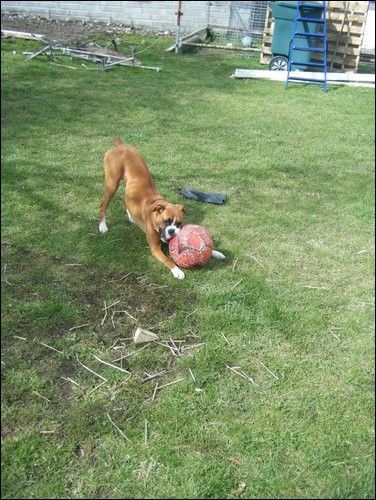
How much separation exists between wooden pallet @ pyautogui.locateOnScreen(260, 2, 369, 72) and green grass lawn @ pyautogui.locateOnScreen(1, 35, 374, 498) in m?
5.43

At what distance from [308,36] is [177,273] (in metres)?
8.52

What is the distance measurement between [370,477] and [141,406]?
1250 mm

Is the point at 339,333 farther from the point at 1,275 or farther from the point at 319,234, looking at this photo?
the point at 1,275

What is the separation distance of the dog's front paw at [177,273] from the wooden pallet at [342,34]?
9238 millimetres

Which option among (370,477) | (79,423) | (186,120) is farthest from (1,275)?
(186,120)

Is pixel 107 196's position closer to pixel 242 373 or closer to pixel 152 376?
pixel 152 376

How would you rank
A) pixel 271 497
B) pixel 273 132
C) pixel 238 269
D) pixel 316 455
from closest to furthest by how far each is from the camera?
1. pixel 271 497
2. pixel 316 455
3. pixel 238 269
4. pixel 273 132

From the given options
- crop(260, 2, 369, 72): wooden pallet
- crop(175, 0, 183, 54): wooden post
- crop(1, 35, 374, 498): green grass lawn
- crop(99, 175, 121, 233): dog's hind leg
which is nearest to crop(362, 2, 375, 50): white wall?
crop(260, 2, 369, 72): wooden pallet

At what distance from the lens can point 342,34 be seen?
11.8 meters

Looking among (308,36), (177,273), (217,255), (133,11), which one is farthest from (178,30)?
(177,273)

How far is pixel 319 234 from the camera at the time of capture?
4.91 meters

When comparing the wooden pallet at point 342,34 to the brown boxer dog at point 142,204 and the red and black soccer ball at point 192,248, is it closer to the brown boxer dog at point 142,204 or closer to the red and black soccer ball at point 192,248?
the brown boxer dog at point 142,204

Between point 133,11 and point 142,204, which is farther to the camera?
point 133,11

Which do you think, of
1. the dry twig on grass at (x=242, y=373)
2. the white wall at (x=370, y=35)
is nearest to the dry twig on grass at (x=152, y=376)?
the dry twig on grass at (x=242, y=373)
